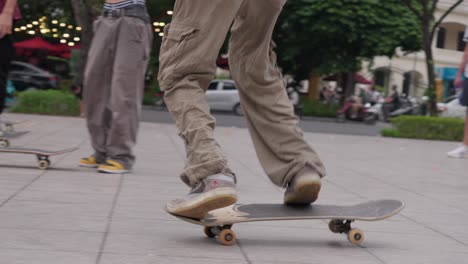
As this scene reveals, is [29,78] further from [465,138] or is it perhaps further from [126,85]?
[126,85]

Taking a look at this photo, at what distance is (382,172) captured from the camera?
355 inches

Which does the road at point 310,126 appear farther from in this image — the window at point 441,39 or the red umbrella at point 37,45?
the window at point 441,39

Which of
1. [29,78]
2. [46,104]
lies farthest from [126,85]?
→ [29,78]

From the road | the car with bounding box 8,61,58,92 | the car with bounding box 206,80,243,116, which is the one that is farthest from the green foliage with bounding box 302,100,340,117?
the road

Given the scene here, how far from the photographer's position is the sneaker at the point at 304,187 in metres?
4.33

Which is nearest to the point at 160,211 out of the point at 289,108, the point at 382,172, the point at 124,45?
the point at 289,108

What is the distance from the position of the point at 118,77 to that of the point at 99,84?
24 centimetres

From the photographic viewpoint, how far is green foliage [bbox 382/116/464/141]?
18812 mm

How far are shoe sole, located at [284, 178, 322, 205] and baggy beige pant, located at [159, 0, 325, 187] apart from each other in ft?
0.29

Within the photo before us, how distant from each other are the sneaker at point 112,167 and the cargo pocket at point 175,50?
119 inches

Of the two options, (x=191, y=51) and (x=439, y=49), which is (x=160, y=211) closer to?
(x=191, y=51)

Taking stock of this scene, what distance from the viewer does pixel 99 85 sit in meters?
7.57

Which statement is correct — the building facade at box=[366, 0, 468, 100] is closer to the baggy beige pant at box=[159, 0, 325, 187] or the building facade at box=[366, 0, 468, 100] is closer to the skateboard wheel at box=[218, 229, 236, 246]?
the baggy beige pant at box=[159, 0, 325, 187]

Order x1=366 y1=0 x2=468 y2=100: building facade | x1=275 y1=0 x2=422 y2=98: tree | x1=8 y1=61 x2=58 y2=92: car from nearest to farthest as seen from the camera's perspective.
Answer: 1. x1=8 y1=61 x2=58 y2=92: car
2. x1=275 y1=0 x2=422 y2=98: tree
3. x1=366 y1=0 x2=468 y2=100: building facade
